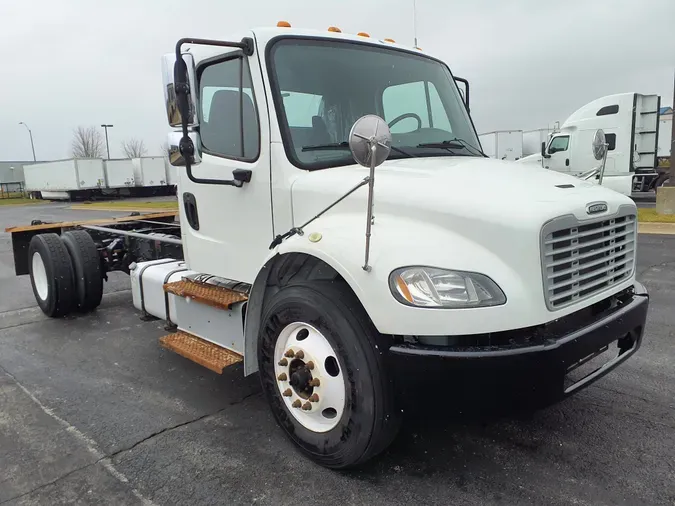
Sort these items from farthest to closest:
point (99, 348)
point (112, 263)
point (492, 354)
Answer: point (112, 263) → point (99, 348) → point (492, 354)

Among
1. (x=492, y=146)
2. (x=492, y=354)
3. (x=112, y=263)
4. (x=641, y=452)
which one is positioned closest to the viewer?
(x=492, y=354)

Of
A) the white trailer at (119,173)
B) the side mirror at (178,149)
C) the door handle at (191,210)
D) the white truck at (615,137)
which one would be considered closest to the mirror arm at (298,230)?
the side mirror at (178,149)

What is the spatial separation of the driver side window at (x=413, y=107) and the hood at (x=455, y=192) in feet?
1.52

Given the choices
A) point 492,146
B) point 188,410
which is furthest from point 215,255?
point 492,146

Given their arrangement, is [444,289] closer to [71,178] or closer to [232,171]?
[232,171]

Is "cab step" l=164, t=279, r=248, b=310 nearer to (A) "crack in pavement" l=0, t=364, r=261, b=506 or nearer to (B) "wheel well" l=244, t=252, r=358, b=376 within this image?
(B) "wheel well" l=244, t=252, r=358, b=376

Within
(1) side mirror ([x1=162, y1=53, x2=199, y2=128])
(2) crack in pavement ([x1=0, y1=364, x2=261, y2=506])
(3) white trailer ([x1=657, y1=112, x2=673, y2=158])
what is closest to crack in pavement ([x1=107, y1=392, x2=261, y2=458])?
(2) crack in pavement ([x1=0, y1=364, x2=261, y2=506])

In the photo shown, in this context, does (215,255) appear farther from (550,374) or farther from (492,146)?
(492,146)

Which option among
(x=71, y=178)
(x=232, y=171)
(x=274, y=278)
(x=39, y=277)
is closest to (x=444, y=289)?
(x=274, y=278)

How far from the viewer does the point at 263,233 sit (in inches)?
137

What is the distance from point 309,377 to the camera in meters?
2.97

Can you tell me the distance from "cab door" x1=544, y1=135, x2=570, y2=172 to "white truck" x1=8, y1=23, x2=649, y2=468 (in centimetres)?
1552

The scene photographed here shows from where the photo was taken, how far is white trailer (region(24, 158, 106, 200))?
41.6 meters

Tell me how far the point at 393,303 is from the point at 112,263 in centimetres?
541
